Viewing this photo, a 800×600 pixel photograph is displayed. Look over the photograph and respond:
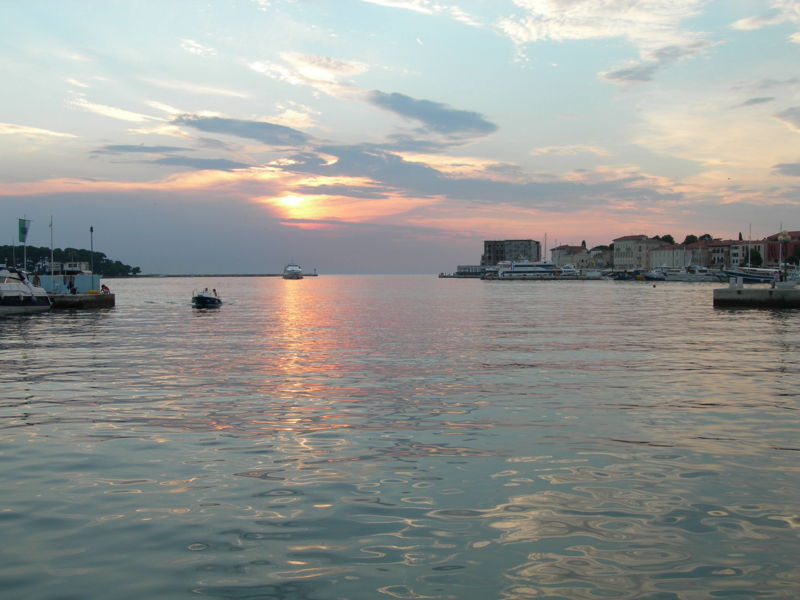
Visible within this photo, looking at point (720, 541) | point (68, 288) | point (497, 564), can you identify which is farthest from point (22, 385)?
point (68, 288)

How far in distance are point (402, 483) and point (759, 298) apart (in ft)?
232

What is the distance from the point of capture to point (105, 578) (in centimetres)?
726

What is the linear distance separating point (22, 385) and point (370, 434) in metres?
13.9

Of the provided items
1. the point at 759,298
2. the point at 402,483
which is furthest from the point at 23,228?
the point at 759,298

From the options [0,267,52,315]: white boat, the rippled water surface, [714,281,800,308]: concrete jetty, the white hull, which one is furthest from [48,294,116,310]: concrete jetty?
[714,281,800,308]: concrete jetty

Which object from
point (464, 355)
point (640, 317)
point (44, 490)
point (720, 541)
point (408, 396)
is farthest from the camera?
point (640, 317)

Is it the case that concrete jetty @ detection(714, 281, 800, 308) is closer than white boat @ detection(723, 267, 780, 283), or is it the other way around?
concrete jetty @ detection(714, 281, 800, 308)

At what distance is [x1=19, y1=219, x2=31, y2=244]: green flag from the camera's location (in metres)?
72.2

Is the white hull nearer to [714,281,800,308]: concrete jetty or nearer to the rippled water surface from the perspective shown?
the rippled water surface

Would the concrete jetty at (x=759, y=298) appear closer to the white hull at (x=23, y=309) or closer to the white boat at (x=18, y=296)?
the white hull at (x=23, y=309)

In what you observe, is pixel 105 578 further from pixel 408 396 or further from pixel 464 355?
pixel 464 355

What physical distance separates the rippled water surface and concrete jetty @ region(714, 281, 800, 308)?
2009 inches

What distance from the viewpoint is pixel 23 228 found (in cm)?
7300

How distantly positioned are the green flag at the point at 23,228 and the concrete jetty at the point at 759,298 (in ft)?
253
